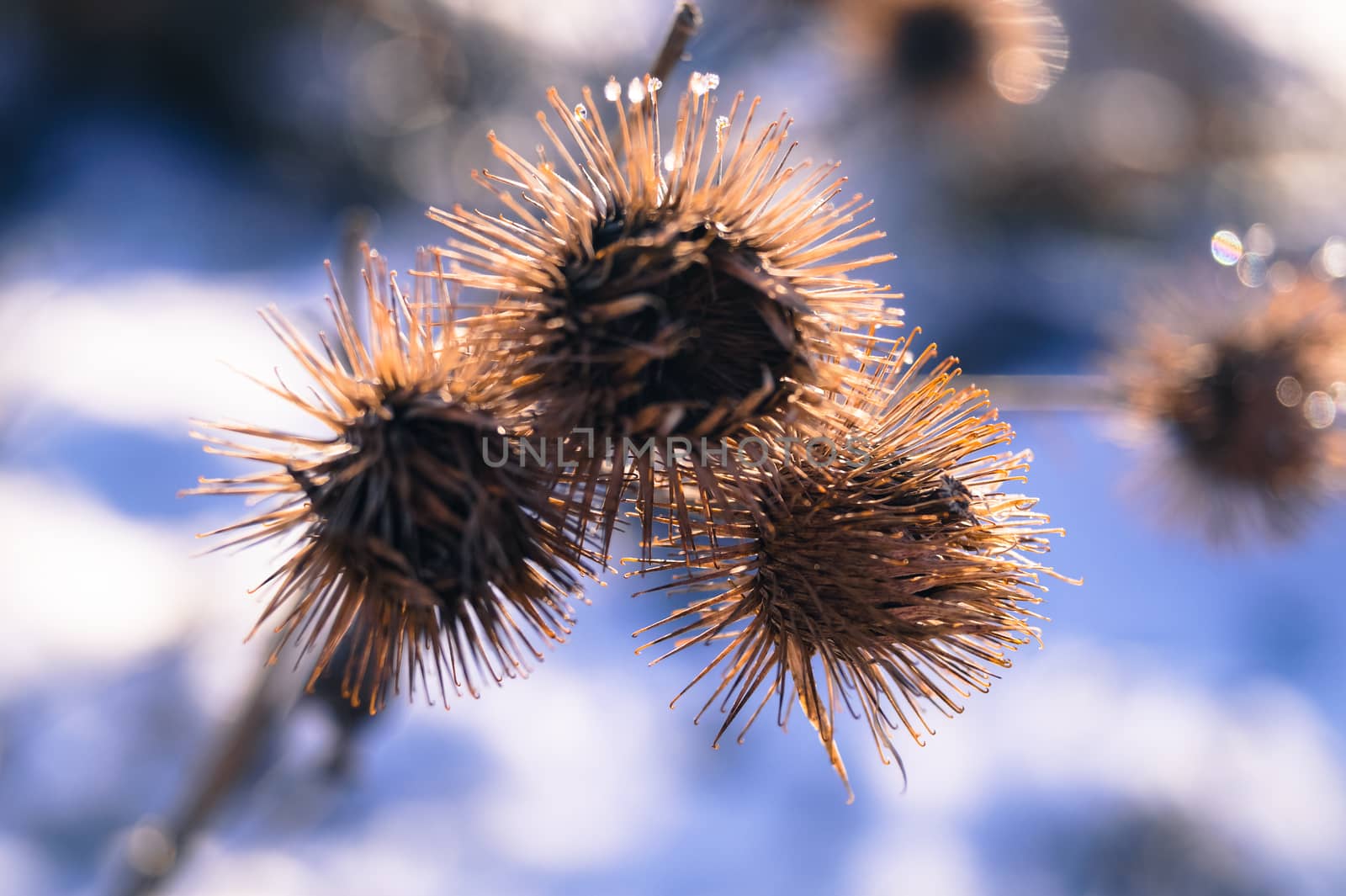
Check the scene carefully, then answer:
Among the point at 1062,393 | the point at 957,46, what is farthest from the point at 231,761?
the point at 957,46

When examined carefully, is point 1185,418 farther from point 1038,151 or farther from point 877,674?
point 1038,151

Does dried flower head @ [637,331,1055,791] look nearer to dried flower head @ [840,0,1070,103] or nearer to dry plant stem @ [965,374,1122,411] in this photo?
dry plant stem @ [965,374,1122,411]

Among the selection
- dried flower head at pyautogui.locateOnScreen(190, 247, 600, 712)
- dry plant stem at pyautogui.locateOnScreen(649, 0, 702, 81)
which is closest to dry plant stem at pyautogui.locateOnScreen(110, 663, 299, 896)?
dried flower head at pyautogui.locateOnScreen(190, 247, 600, 712)

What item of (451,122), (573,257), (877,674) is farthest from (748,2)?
(877,674)

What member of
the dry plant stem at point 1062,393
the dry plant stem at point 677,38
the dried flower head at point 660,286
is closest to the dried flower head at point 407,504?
the dried flower head at point 660,286

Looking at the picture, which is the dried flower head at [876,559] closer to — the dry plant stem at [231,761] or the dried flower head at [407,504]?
the dried flower head at [407,504]

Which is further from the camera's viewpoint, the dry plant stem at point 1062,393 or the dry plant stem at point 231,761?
the dry plant stem at point 1062,393
